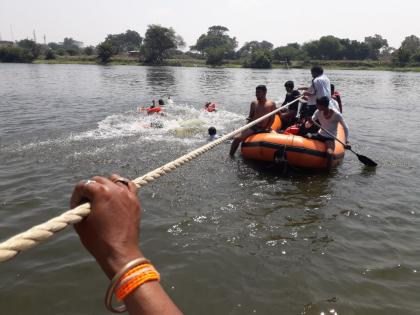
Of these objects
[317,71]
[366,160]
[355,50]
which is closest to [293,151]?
[366,160]

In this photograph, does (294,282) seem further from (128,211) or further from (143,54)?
(143,54)

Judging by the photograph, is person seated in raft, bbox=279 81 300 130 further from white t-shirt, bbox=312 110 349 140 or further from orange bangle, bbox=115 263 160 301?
orange bangle, bbox=115 263 160 301

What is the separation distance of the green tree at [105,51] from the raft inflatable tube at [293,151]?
8012 centimetres

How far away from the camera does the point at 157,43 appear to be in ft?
293

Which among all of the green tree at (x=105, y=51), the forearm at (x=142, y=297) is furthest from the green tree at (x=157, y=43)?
the forearm at (x=142, y=297)

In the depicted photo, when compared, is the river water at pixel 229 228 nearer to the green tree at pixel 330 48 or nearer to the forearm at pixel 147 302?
the forearm at pixel 147 302

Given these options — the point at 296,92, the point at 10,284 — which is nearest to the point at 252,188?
the point at 10,284

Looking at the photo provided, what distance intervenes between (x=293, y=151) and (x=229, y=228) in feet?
10.8

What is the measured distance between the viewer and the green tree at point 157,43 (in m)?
86.6

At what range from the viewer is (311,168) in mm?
8414

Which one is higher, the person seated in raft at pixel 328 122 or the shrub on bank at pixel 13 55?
the shrub on bank at pixel 13 55

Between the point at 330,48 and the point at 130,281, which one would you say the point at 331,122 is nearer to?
the point at 130,281

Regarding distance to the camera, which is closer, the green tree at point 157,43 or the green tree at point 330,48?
the green tree at point 157,43

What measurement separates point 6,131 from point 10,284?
348 inches
